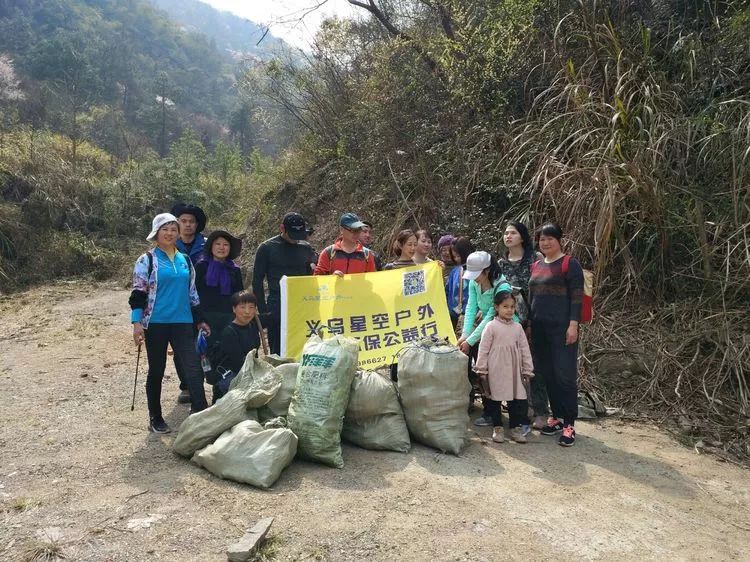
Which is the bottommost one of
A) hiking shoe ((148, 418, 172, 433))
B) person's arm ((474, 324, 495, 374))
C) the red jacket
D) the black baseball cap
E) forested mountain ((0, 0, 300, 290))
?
hiking shoe ((148, 418, 172, 433))

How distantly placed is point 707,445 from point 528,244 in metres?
1.99

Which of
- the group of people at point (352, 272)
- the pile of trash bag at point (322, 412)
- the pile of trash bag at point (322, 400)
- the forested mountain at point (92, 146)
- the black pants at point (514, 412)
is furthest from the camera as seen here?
the forested mountain at point (92, 146)

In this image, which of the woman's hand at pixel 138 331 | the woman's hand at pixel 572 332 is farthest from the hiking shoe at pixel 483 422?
the woman's hand at pixel 138 331

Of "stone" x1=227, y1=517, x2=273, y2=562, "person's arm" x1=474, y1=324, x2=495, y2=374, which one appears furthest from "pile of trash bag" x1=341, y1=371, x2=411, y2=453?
"stone" x1=227, y1=517, x2=273, y2=562

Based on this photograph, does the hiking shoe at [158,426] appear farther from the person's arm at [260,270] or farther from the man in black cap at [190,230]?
the man in black cap at [190,230]

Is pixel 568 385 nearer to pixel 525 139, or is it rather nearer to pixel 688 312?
pixel 688 312

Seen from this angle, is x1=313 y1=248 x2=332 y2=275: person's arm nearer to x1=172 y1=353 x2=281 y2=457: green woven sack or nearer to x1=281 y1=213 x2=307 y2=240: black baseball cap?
x1=281 y1=213 x2=307 y2=240: black baseball cap

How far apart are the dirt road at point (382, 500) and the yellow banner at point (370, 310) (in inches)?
35.2

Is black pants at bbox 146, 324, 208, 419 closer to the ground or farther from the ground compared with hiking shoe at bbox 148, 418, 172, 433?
farther from the ground

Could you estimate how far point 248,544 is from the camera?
7.82 feet

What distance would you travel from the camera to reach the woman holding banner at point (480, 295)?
3965mm

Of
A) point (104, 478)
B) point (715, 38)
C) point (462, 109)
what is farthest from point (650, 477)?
point (462, 109)

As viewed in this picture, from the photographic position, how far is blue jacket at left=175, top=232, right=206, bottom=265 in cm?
446

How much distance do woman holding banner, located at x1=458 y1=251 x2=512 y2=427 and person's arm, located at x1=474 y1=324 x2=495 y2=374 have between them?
0.57 feet
